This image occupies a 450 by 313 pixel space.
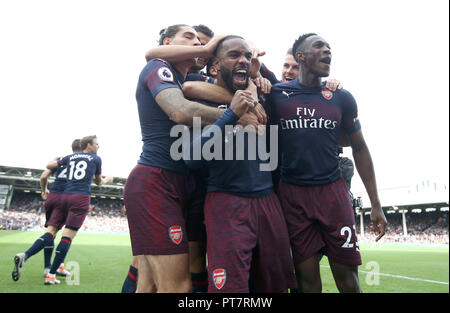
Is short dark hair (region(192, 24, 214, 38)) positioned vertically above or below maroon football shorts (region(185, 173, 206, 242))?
above

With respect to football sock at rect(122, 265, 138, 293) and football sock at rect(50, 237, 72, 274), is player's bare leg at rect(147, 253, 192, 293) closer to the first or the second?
football sock at rect(122, 265, 138, 293)

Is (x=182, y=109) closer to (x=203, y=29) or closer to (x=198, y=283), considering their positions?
(x=198, y=283)

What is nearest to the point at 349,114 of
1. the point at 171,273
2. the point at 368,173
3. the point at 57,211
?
the point at 368,173

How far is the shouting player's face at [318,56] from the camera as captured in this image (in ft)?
9.57

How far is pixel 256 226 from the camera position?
2.29m

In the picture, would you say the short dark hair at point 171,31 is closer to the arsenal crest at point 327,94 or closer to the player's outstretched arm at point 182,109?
the player's outstretched arm at point 182,109

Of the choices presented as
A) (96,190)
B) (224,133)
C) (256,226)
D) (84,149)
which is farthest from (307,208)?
(96,190)

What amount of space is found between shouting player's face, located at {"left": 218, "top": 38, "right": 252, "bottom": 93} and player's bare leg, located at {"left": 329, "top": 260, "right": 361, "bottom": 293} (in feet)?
5.21

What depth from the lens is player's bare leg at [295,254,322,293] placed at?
2.61 meters

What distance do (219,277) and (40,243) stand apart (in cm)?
514

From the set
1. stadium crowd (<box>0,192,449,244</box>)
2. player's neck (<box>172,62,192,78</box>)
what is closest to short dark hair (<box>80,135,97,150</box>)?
player's neck (<box>172,62,192,78</box>)

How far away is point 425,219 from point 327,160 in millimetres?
51981

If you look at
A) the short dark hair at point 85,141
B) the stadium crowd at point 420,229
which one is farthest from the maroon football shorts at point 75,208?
the stadium crowd at point 420,229

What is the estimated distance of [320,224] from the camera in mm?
2721
